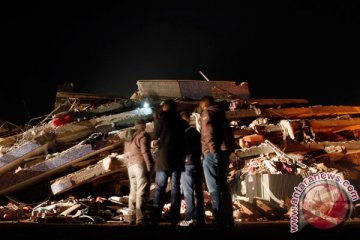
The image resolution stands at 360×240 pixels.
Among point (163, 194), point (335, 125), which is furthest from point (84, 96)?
point (163, 194)

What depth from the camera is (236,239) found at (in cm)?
507

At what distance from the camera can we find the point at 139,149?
25.7ft

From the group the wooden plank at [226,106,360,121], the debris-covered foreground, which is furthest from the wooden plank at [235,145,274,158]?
the wooden plank at [226,106,360,121]

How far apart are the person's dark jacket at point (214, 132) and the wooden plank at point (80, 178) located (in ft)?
15.0

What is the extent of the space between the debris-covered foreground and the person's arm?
2536 millimetres

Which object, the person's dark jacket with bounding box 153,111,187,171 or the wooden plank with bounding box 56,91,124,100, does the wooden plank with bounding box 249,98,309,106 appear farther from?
the person's dark jacket with bounding box 153,111,187,171

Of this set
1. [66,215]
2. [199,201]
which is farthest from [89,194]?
[199,201]

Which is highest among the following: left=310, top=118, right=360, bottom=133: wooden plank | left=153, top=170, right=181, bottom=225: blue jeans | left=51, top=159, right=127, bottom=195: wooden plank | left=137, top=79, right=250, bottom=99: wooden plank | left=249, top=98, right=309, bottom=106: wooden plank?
left=137, top=79, right=250, bottom=99: wooden plank

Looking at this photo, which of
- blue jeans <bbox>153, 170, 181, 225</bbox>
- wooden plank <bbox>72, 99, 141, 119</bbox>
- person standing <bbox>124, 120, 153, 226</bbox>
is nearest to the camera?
blue jeans <bbox>153, 170, 181, 225</bbox>

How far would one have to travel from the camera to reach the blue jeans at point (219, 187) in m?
6.63

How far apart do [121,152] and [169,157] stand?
208 inches

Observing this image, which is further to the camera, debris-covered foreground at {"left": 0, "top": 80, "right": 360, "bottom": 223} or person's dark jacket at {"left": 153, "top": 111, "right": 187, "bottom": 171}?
debris-covered foreground at {"left": 0, "top": 80, "right": 360, "bottom": 223}

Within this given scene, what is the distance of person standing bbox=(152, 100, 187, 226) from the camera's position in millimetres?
6914

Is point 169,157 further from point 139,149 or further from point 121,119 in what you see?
point 121,119
